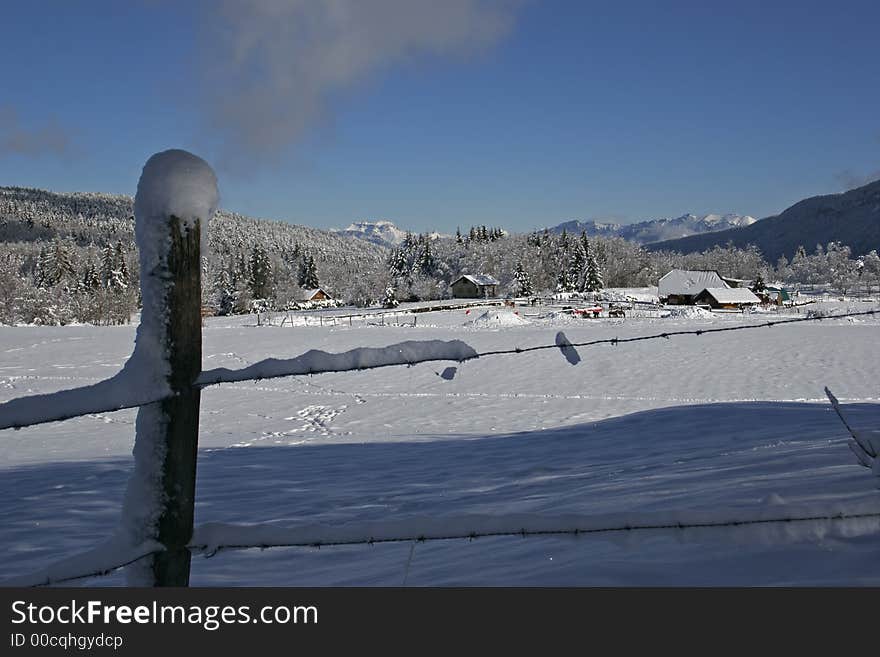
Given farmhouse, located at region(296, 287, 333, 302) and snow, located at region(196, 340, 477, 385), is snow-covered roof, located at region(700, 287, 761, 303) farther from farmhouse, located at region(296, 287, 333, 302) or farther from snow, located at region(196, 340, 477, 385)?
snow, located at region(196, 340, 477, 385)

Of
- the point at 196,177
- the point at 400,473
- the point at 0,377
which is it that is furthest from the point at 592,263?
the point at 196,177

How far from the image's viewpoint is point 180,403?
2125mm

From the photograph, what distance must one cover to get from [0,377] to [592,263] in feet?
270

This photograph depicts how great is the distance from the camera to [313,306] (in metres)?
100

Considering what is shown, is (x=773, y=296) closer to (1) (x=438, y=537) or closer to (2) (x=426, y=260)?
(2) (x=426, y=260)

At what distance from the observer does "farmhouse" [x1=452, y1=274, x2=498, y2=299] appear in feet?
317

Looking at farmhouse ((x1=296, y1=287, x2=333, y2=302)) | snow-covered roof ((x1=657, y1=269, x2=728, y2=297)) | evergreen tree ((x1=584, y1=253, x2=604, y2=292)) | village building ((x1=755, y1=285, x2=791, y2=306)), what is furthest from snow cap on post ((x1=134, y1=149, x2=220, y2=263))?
farmhouse ((x1=296, y1=287, x2=333, y2=302))

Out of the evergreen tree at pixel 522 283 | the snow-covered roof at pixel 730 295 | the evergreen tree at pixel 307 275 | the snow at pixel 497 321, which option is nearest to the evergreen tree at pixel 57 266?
the evergreen tree at pixel 307 275

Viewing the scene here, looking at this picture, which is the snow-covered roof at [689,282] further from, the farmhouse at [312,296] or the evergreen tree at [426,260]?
the farmhouse at [312,296]

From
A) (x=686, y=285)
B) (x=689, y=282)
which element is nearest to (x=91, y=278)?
(x=686, y=285)

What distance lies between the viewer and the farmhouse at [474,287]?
96562 mm

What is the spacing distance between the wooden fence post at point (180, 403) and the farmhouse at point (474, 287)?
9393 centimetres
